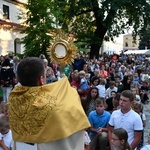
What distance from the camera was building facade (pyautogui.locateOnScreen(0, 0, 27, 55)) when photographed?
29844 millimetres

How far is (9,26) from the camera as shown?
3045 centimetres

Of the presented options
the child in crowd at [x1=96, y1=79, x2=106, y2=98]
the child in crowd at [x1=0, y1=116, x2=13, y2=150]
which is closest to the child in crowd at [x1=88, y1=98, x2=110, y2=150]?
the child in crowd at [x1=0, y1=116, x2=13, y2=150]

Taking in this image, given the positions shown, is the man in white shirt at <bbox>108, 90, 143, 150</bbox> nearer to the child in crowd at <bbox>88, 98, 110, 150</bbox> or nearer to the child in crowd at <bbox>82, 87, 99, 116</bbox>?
the child in crowd at <bbox>88, 98, 110, 150</bbox>

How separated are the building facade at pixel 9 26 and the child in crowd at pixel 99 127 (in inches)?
938

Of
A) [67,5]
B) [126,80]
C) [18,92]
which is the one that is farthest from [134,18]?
[18,92]

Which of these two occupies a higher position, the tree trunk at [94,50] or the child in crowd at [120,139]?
the tree trunk at [94,50]

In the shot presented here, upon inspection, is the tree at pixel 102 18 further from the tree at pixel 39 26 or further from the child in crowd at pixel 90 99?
the child in crowd at pixel 90 99

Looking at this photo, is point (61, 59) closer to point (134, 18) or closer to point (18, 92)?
point (18, 92)

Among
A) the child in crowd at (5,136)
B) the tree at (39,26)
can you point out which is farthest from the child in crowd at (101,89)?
the tree at (39,26)

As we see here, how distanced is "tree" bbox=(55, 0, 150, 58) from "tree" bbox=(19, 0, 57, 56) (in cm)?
995

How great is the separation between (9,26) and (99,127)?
1011 inches

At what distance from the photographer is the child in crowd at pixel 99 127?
6.16 m

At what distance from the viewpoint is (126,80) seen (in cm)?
1263

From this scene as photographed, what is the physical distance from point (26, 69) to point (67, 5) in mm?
25172
